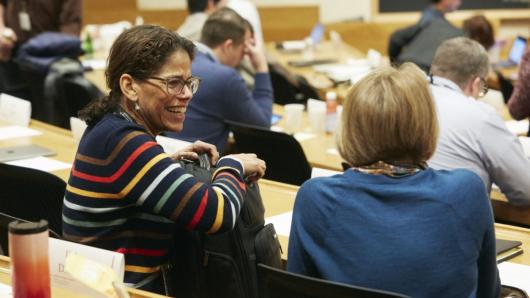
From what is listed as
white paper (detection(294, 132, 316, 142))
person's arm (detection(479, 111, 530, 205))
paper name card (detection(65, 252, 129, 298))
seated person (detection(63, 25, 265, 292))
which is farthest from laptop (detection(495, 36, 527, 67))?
paper name card (detection(65, 252, 129, 298))

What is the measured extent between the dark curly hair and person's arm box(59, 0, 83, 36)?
403cm

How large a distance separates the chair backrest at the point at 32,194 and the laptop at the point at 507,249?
→ 136 cm

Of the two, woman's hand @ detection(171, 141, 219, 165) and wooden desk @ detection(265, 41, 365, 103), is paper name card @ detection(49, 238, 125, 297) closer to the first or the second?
woman's hand @ detection(171, 141, 219, 165)

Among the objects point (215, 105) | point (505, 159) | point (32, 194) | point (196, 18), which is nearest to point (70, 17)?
point (196, 18)

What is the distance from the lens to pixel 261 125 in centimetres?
437

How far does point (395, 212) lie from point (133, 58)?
0.80 metres

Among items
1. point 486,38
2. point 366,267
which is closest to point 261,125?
point 366,267

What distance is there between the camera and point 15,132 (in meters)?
4.21

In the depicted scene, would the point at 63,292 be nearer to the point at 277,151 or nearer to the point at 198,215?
the point at 198,215

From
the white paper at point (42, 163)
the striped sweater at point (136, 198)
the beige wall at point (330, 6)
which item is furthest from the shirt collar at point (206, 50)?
the beige wall at point (330, 6)

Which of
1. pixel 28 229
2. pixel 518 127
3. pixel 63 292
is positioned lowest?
pixel 518 127

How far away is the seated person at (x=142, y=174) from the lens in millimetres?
2166

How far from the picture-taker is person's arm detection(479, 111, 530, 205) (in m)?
3.28

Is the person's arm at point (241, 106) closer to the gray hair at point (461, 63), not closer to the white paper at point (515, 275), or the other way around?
the gray hair at point (461, 63)
